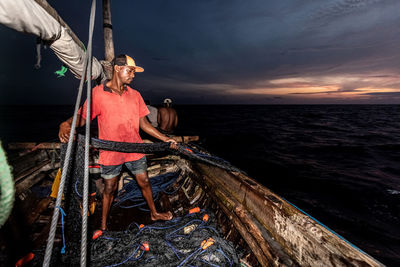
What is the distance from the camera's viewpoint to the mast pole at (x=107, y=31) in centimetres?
372

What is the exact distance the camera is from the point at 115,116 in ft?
8.07

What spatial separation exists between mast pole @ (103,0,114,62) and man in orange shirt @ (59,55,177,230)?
1.71 m

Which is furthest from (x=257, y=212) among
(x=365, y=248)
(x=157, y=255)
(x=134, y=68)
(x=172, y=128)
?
(x=172, y=128)

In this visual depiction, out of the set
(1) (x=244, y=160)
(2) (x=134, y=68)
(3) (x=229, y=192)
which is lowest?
(1) (x=244, y=160)

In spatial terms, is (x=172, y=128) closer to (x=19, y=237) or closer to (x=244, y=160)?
(x=19, y=237)

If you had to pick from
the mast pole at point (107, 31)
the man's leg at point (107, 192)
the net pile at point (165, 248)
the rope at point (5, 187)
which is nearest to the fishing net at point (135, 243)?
the net pile at point (165, 248)

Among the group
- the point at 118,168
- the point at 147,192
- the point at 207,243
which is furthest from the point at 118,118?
the point at 207,243

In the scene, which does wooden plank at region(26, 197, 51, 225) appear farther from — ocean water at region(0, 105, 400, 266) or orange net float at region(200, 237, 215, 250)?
ocean water at region(0, 105, 400, 266)

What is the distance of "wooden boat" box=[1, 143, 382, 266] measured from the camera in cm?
170

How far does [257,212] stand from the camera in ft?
8.08

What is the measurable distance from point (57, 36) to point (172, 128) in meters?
5.16

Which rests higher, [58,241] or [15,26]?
[15,26]

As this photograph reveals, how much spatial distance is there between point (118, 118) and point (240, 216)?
246 centimetres

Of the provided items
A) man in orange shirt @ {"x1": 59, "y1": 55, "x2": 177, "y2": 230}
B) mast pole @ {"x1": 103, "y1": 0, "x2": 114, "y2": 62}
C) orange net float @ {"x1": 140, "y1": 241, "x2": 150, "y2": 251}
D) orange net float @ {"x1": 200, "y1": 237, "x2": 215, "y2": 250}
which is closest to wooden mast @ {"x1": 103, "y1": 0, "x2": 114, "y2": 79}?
mast pole @ {"x1": 103, "y1": 0, "x2": 114, "y2": 62}
